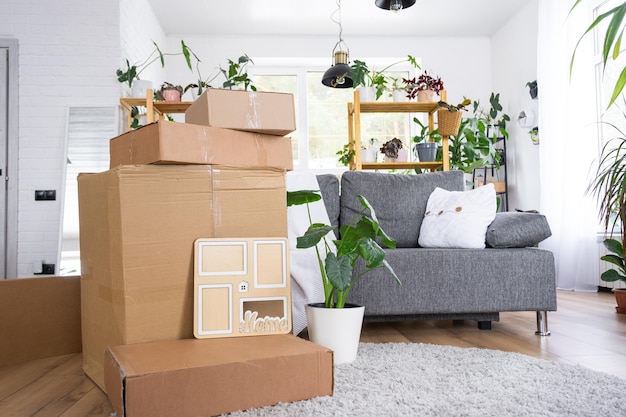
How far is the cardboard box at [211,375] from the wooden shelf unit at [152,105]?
3411 millimetres

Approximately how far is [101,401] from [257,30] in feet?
17.3

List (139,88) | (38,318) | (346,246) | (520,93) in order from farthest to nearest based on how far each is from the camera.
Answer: (520,93) < (139,88) < (38,318) < (346,246)

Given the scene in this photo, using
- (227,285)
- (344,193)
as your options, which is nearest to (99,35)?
(344,193)

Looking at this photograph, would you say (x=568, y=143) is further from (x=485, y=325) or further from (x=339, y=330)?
(x=339, y=330)

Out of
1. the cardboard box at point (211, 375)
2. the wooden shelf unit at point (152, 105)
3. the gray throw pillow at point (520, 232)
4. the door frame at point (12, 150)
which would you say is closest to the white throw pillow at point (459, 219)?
the gray throw pillow at point (520, 232)

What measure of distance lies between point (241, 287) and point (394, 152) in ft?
10.8

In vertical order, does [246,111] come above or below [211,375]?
above

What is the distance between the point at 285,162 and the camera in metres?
1.73

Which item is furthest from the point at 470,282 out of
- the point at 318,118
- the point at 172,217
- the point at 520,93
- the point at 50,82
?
the point at 318,118

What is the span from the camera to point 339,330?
1.75 m

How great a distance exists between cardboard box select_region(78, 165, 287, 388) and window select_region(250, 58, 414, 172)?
4636 mm

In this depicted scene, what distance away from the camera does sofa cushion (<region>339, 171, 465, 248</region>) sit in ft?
9.19

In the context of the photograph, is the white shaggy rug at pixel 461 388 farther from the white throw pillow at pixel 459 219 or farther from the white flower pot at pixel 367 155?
the white flower pot at pixel 367 155

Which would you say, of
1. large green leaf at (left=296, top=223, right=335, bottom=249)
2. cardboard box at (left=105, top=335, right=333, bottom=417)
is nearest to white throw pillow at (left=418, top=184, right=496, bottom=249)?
large green leaf at (left=296, top=223, right=335, bottom=249)
